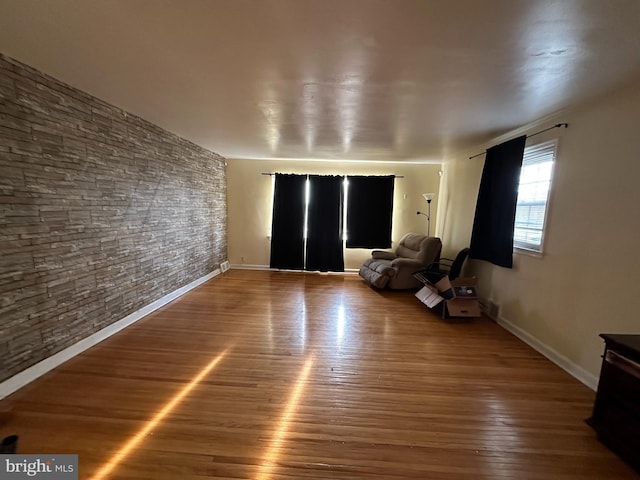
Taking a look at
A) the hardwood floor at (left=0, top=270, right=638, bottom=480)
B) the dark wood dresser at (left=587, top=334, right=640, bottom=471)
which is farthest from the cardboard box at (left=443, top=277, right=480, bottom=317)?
the dark wood dresser at (left=587, top=334, right=640, bottom=471)

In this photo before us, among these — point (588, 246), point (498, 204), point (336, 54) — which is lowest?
point (588, 246)

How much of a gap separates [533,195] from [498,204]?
41cm

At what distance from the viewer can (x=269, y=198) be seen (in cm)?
555

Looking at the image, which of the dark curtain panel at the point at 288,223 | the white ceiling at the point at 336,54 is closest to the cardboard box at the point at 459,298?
the white ceiling at the point at 336,54

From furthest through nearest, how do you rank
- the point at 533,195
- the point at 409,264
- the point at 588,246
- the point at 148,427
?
the point at 409,264 → the point at 533,195 → the point at 588,246 → the point at 148,427

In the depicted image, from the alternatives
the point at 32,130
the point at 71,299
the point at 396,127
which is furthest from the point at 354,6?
the point at 71,299

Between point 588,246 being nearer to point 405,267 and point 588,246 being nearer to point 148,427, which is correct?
point 405,267

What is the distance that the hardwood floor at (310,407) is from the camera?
4.60ft

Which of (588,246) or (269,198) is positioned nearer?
(588,246)

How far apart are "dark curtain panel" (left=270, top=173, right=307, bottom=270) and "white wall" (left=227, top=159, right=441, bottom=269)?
20cm

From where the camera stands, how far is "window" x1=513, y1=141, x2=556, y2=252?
2.63 metres

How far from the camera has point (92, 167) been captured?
2393 millimetres

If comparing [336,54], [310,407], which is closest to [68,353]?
[310,407]

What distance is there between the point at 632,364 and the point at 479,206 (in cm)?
244
